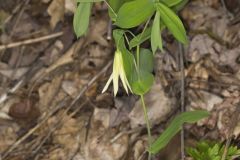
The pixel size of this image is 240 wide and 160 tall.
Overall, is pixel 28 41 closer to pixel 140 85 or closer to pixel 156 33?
pixel 140 85

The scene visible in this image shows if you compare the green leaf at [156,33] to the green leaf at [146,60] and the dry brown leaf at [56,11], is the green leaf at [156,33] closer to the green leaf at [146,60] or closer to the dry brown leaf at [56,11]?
the green leaf at [146,60]

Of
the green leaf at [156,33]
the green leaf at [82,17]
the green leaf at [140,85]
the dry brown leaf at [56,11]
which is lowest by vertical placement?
the green leaf at [140,85]

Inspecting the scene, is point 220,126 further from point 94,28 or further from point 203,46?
point 94,28

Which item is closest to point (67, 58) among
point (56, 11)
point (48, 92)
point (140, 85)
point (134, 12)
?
point (48, 92)

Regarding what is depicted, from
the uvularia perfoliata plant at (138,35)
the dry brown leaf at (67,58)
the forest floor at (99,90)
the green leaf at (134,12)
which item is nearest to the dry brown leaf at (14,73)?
the forest floor at (99,90)

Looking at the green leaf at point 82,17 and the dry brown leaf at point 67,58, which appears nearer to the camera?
the green leaf at point 82,17

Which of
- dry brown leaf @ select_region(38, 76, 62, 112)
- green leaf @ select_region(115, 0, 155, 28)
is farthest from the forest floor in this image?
green leaf @ select_region(115, 0, 155, 28)

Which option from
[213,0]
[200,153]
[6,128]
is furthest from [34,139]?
[213,0]
